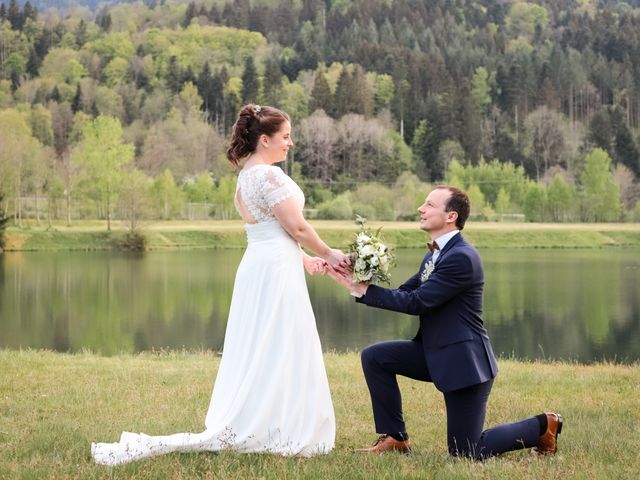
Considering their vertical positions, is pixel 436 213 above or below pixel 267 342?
above

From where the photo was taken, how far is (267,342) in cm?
584

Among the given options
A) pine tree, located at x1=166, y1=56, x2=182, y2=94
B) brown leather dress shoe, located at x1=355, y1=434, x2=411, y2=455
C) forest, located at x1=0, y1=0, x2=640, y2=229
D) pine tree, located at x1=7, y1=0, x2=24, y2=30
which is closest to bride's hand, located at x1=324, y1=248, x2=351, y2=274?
brown leather dress shoe, located at x1=355, y1=434, x2=411, y2=455

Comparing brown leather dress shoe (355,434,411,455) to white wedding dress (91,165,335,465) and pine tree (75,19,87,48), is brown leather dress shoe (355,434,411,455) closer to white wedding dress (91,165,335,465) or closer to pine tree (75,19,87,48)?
white wedding dress (91,165,335,465)

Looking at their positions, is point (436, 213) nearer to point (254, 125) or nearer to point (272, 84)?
point (254, 125)

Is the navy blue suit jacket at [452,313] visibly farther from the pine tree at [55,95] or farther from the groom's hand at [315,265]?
the pine tree at [55,95]

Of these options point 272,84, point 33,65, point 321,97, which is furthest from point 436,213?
point 33,65

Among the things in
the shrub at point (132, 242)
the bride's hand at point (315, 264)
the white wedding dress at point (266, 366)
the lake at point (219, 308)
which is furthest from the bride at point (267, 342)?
the shrub at point (132, 242)

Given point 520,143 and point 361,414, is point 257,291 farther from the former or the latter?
point 520,143

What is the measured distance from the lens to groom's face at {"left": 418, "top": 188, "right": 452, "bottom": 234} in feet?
19.2

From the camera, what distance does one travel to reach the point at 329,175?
360 ft

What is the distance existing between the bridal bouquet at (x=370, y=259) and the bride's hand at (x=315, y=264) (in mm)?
397

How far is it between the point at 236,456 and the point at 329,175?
343 ft

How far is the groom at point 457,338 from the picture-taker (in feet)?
18.5

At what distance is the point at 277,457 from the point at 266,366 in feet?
1.96
